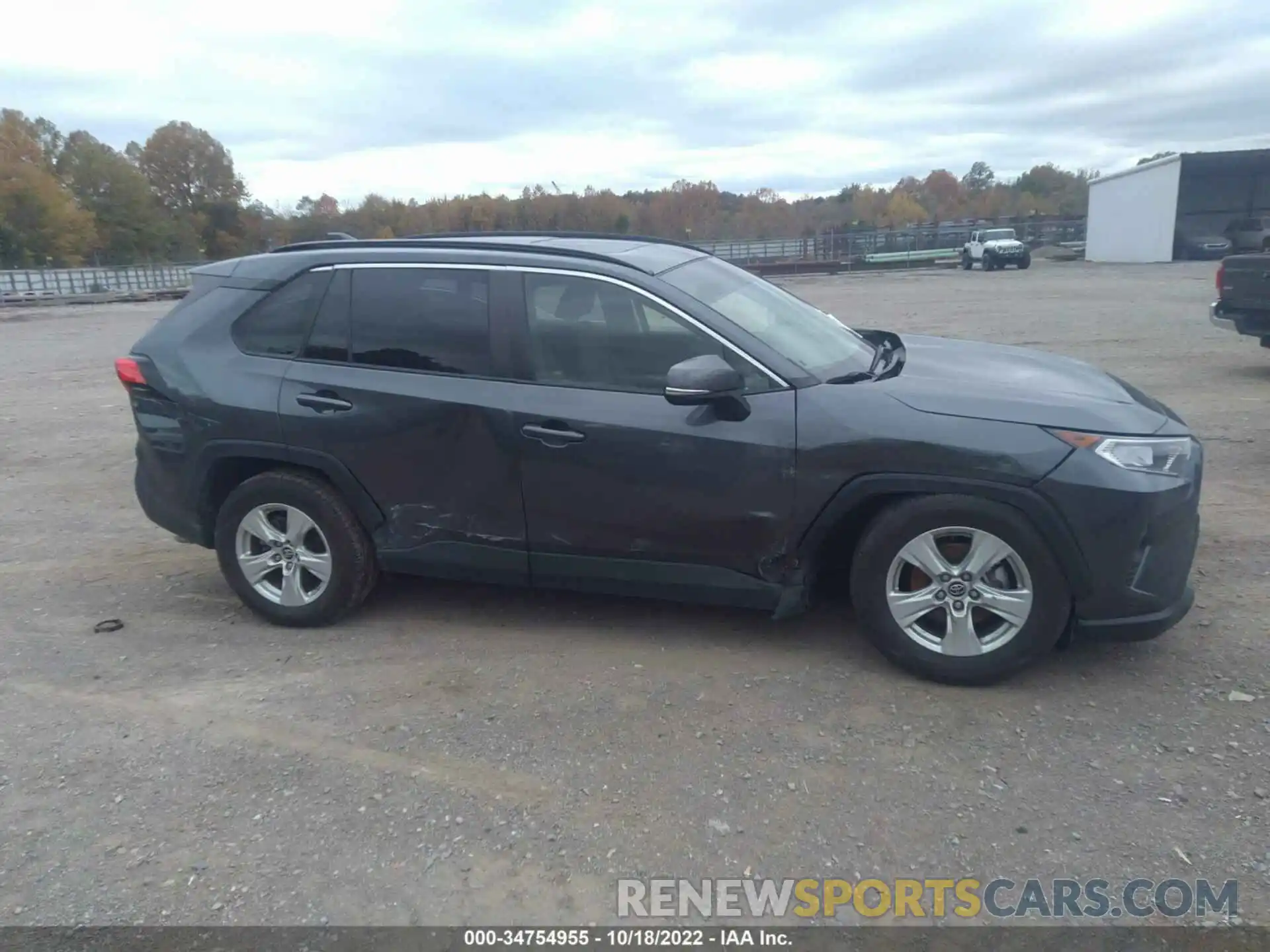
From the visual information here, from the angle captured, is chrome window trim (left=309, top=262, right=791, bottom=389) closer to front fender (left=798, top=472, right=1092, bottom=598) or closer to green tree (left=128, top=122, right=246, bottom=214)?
front fender (left=798, top=472, right=1092, bottom=598)

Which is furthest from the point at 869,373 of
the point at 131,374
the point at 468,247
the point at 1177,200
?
the point at 1177,200

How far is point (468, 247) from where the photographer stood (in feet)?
15.0

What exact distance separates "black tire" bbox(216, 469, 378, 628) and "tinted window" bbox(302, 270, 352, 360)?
593 millimetres

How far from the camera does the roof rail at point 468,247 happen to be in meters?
4.42

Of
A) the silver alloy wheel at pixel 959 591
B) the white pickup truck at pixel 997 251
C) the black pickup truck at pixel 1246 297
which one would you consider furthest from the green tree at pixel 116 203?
the silver alloy wheel at pixel 959 591

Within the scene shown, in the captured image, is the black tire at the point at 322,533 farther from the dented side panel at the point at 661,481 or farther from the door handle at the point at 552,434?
the door handle at the point at 552,434

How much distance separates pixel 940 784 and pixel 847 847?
48cm

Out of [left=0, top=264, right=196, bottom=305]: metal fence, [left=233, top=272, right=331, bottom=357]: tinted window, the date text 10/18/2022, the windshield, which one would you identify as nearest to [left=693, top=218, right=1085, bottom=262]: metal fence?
[left=0, top=264, right=196, bottom=305]: metal fence

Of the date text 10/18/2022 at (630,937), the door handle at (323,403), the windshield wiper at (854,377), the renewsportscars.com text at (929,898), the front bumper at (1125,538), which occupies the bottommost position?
the date text 10/18/2022 at (630,937)

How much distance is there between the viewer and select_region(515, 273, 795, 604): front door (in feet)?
12.9

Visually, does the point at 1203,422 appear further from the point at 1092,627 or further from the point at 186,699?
the point at 186,699

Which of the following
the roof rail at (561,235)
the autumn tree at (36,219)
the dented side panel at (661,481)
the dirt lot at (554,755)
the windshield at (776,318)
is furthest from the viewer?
the autumn tree at (36,219)

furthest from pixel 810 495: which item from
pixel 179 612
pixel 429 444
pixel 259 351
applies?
pixel 179 612

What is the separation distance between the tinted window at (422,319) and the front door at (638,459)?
→ 0.87 ft
